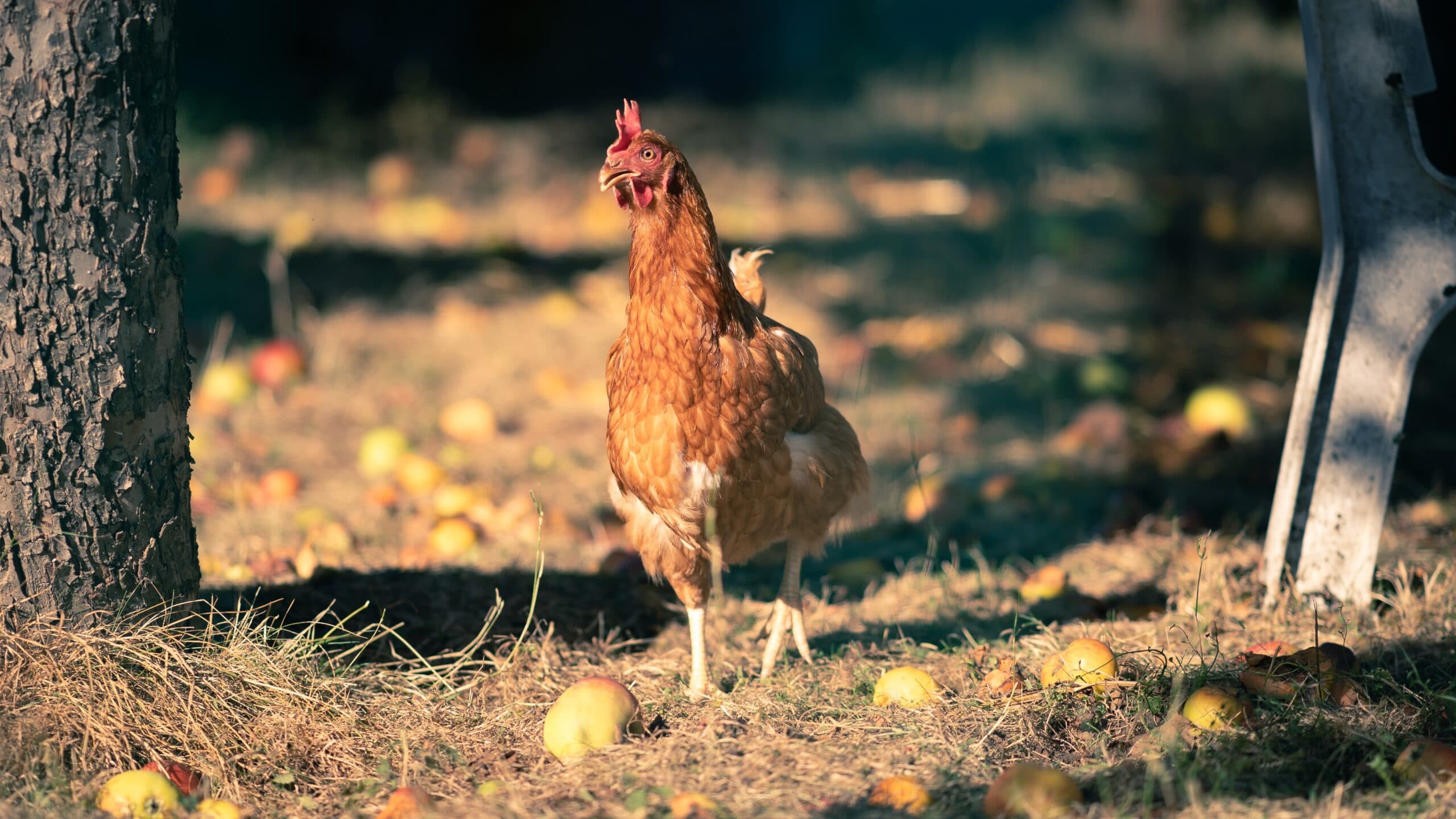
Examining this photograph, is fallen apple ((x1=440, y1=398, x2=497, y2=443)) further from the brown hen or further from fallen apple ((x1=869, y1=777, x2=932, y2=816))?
fallen apple ((x1=869, y1=777, x2=932, y2=816))

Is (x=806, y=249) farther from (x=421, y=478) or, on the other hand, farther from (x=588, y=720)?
(x=588, y=720)

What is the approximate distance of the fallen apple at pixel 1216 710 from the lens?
2.94 m

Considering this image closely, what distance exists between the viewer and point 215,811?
265cm

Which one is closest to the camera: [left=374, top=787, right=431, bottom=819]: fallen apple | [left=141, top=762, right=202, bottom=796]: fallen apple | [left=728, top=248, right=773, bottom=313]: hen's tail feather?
[left=374, top=787, right=431, bottom=819]: fallen apple

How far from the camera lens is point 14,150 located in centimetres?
280

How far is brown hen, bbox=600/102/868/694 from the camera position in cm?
324

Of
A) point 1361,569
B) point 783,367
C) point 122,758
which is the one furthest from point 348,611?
point 1361,569

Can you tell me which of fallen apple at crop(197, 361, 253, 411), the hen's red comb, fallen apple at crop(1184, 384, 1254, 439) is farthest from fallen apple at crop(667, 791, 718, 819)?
fallen apple at crop(197, 361, 253, 411)

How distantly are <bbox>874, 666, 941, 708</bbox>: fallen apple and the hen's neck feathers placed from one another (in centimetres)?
107

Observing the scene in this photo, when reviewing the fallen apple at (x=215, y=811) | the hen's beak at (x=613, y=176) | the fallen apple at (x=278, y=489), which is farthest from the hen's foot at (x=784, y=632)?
the fallen apple at (x=278, y=489)

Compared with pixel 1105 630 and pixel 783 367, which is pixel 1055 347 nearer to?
pixel 1105 630

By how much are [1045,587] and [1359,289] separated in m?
1.43

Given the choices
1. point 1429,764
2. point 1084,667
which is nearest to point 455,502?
point 1084,667

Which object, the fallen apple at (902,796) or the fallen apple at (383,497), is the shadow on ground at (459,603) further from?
the fallen apple at (902,796)
